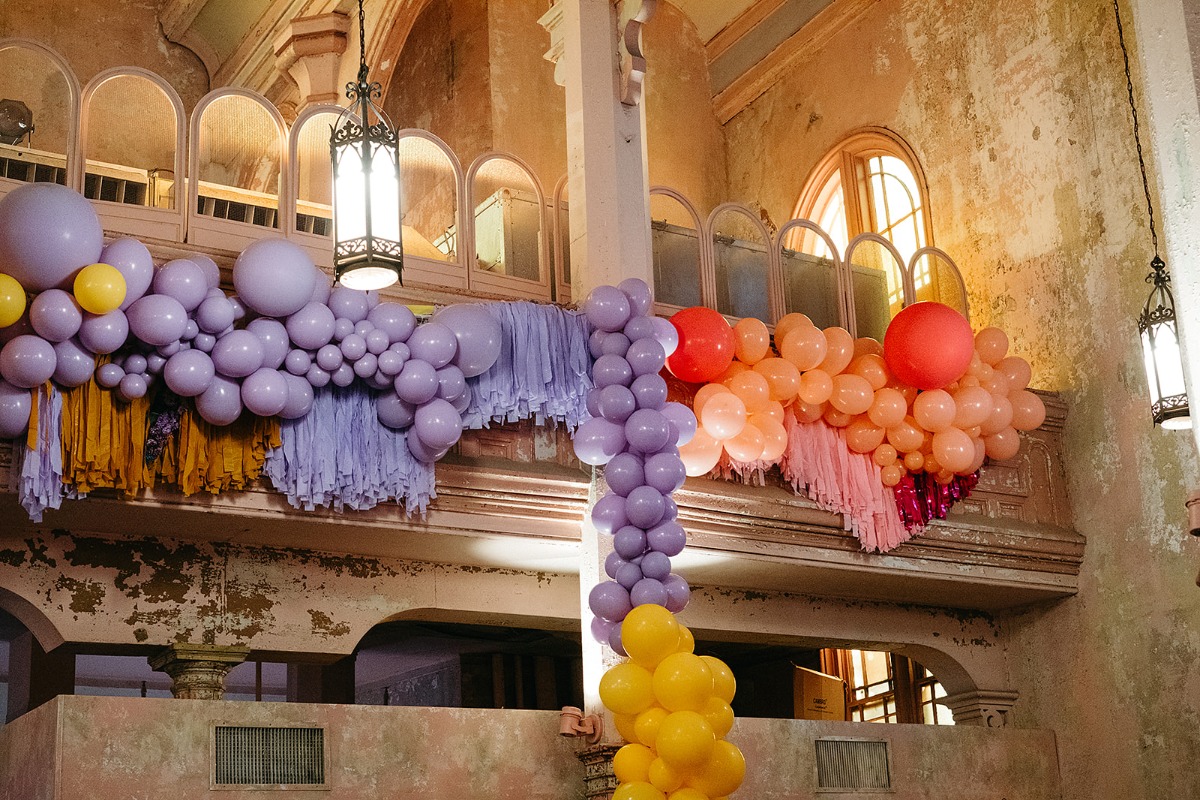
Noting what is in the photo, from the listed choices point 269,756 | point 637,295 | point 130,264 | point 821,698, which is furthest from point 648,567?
point 821,698

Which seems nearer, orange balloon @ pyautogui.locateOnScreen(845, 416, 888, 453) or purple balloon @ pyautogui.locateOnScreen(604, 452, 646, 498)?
purple balloon @ pyautogui.locateOnScreen(604, 452, 646, 498)

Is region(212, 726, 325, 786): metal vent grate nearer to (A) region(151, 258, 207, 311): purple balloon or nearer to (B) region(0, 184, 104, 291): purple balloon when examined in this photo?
(A) region(151, 258, 207, 311): purple balloon

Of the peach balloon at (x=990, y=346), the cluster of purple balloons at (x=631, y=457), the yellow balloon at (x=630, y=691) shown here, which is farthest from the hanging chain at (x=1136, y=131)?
the yellow balloon at (x=630, y=691)

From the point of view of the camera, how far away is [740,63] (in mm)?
13117

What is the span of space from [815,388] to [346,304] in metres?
2.79

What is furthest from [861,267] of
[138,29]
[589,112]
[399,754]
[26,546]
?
[138,29]

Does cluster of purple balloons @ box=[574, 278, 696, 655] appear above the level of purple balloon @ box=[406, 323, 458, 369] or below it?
below

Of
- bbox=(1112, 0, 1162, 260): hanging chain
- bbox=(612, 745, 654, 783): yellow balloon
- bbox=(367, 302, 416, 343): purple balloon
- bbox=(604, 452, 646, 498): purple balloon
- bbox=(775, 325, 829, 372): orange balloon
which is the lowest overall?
bbox=(612, 745, 654, 783): yellow balloon

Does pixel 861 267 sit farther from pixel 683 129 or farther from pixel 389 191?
pixel 389 191

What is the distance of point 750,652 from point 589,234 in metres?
5.78

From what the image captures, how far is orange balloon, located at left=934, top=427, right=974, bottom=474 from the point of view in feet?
28.1

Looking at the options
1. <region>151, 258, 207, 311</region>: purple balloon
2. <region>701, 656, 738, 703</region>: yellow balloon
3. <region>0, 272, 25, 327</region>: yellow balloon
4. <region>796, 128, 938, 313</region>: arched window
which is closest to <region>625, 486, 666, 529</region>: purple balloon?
<region>701, 656, 738, 703</region>: yellow balloon

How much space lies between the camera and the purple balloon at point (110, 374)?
6.37m

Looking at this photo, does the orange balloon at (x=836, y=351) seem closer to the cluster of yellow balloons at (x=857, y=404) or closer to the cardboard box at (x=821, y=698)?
the cluster of yellow balloons at (x=857, y=404)
